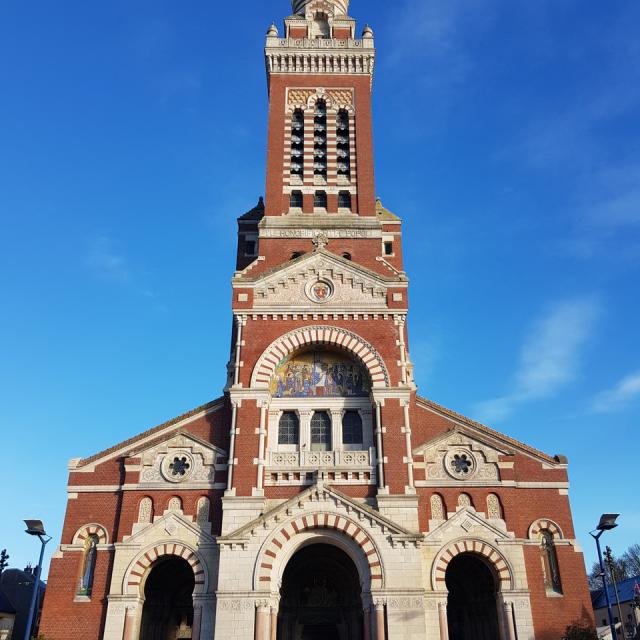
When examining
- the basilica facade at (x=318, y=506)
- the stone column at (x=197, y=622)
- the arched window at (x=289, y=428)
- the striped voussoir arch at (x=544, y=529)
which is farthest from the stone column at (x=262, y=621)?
the striped voussoir arch at (x=544, y=529)

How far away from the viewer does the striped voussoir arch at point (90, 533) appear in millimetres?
25859

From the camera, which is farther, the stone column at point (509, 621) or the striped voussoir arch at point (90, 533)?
the striped voussoir arch at point (90, 533)

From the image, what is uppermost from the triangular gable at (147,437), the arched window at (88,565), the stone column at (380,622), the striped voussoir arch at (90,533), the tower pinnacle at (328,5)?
the tower pinnacle at (328,5)

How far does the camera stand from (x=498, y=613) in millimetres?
24953

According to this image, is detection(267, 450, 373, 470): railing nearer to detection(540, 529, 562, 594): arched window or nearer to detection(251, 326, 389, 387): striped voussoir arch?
detection(251, 326, 389, 387): striped voussoir arch

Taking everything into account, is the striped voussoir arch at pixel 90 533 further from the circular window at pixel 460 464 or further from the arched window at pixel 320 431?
the circular window at pixel 460 464

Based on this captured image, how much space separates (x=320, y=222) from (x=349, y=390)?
31.2 feet

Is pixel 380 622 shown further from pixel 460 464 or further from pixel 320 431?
pixel 320 431

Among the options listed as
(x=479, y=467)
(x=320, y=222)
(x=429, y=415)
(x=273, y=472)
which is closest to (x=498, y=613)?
(x=479, y=467)

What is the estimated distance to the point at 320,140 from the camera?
36375 millimetres

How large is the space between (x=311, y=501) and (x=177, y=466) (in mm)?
6169

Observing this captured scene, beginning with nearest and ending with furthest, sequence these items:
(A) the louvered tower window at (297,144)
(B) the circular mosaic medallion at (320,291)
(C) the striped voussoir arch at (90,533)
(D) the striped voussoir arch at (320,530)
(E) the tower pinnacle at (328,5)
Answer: (D) the striped voussoir arch at (320,530) < (C) the striped voussoir arch at (90,533) < (B) the circular mosaic medallion at (320,291) < (A) the louvered tower window at (297,144) < (E) the tower pinnacle at (328,5)

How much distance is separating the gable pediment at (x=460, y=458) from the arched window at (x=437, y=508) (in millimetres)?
723

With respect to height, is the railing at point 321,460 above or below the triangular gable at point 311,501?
above
